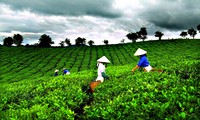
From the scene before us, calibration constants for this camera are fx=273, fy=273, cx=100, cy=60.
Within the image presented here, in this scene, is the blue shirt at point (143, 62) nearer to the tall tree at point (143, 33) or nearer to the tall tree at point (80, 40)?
the tall tree at point (143, 33)

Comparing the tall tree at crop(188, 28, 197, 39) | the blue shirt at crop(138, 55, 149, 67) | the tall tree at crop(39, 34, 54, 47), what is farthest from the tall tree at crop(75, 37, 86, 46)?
the blue shirt at crop(138, 55, 149, 67)

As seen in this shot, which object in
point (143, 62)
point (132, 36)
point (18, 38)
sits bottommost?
point (143, 62)

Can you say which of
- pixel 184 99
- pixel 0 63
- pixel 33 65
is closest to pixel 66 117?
pixel 184 99

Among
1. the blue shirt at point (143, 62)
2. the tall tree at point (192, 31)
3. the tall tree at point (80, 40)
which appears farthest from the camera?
the tall tree at point (80, 40)

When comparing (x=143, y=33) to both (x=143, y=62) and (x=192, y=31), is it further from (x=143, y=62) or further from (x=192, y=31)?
(x=143, y=62)

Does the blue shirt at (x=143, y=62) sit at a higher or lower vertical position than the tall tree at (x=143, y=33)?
lower

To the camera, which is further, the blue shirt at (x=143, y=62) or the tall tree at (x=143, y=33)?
the tall tree at (x=143, y=33)

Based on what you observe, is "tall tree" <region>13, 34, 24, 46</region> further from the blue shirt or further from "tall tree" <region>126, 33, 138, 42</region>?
the blue shirt

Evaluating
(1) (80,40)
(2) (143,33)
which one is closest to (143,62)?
(2) (143,33)

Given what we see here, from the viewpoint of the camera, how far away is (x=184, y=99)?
6.67m

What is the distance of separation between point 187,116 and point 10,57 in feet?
227

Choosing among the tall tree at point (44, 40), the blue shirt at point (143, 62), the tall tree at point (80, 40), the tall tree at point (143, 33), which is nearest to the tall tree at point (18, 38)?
the tall tree at point (44, 40)

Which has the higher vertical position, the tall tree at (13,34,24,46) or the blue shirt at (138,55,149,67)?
the tall tree at (13,34,24,46)

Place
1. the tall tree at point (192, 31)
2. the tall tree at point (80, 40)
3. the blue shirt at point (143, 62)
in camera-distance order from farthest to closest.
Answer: the tall tree at point (80, 40)
the tall tree at point (192, 31)
the blue shirt at point (143, 62)
